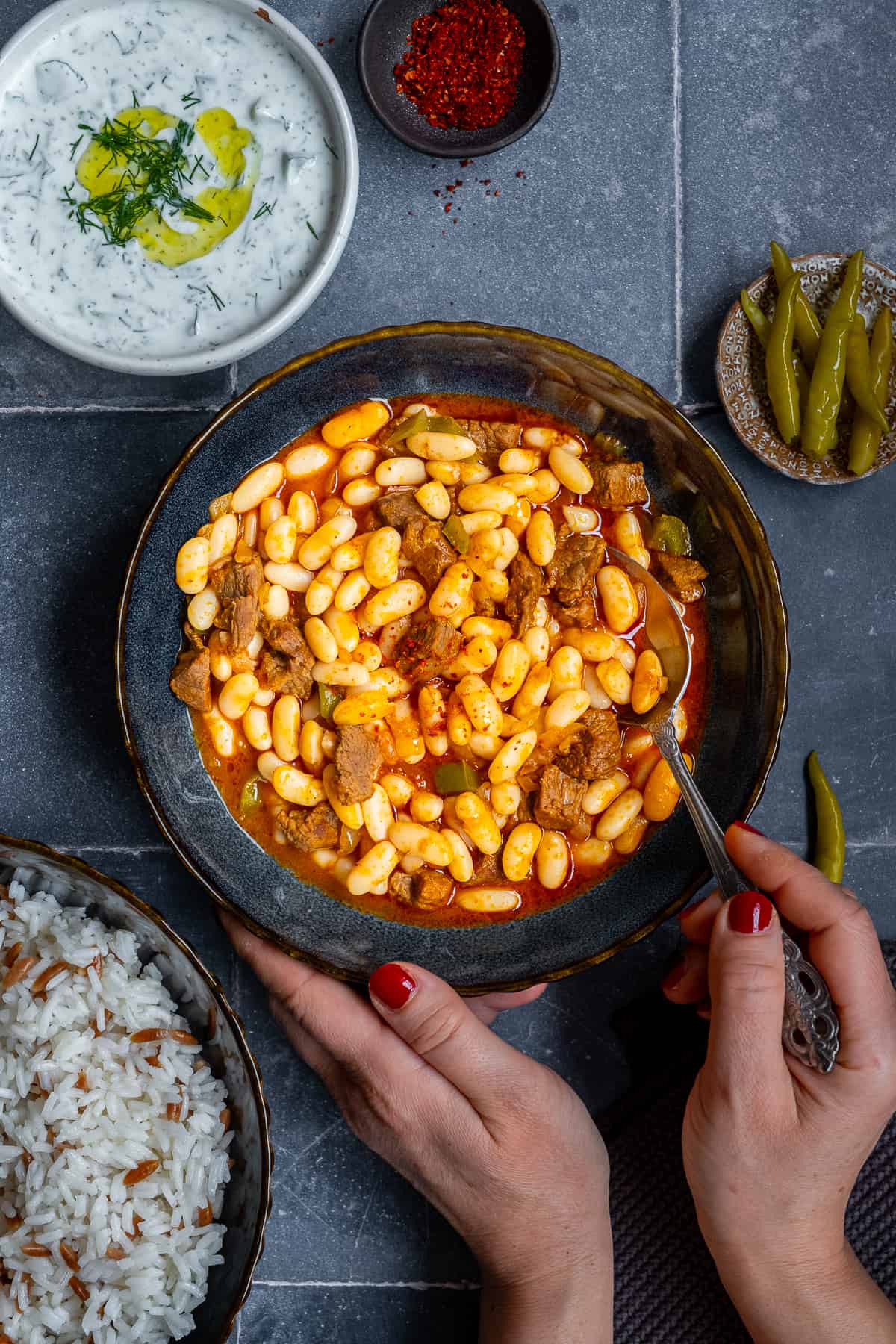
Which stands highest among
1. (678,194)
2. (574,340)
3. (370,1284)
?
(678,194)

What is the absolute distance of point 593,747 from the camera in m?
1.63

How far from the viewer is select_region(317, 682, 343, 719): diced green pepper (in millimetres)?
1646

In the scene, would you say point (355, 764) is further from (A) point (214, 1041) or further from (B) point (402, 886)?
(A) point (214, 1041)

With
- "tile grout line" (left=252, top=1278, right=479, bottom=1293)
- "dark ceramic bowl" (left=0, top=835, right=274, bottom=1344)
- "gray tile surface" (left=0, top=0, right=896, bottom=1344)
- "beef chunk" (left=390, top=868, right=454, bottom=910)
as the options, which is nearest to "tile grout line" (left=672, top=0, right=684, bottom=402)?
"gray tile surface" (left=0, top=0, right=896, bottom=1344)

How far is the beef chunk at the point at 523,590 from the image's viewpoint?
163cm

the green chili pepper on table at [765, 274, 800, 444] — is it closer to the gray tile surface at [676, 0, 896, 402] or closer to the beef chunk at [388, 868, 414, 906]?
the gray tile surface at [676, 0, 896, 402]

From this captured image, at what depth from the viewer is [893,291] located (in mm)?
1800

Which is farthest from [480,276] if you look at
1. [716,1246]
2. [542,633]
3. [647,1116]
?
[716,1246]

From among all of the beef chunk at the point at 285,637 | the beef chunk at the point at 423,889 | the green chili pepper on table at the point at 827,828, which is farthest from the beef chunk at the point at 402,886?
the green chili pepper on table at the point at 827,828

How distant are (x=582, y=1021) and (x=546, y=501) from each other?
918 mm

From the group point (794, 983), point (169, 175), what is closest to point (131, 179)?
point (169, 175)

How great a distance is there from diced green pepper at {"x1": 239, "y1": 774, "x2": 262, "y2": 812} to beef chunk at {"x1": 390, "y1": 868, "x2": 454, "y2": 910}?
25 centimetres

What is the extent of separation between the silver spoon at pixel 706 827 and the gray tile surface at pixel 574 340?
347 mm

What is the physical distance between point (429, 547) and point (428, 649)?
0.52 ft
